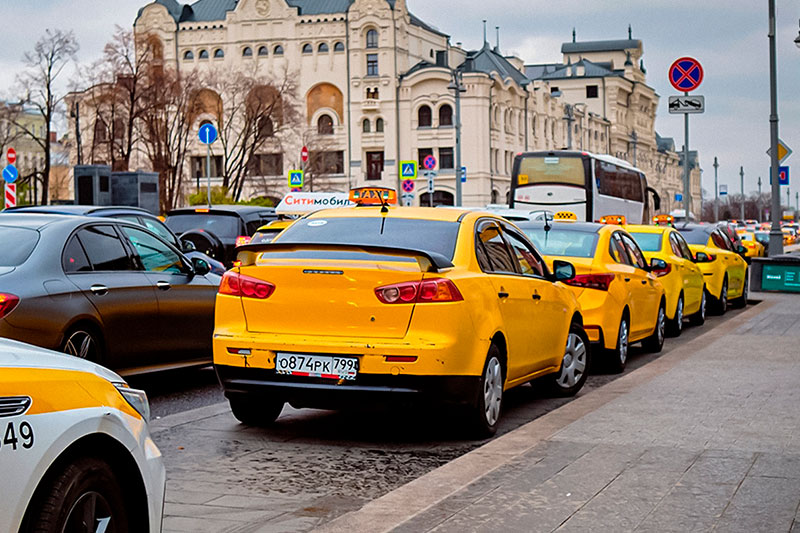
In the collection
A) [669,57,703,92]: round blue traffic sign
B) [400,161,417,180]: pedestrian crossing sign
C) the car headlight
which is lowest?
the car headlight

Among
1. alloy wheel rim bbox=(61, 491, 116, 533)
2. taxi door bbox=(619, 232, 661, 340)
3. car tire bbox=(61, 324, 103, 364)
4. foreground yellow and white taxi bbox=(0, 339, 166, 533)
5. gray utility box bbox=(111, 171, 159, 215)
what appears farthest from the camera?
gray utility box bbox=(111, 171, 159, 215)

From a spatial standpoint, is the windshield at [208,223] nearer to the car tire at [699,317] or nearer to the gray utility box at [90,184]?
the car tire at [699,317]

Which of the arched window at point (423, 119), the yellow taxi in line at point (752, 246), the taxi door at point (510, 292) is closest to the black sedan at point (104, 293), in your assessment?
the taxi door at point (510, 292)

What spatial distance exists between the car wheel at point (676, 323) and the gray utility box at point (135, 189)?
73.8 feet

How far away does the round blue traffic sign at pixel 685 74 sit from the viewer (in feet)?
78.3

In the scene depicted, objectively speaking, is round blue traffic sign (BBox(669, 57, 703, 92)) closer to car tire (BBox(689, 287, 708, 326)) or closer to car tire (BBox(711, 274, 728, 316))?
car tire (BBox(711, 274, 728, 316))

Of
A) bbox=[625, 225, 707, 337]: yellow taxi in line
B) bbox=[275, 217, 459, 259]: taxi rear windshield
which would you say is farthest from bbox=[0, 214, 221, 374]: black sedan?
bbox=[625, 225, 707, 337]: yellow taxi in line

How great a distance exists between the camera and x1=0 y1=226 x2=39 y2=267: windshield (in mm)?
9414

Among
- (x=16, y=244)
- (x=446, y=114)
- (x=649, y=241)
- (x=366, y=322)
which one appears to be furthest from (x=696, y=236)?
(x=446, y=114)

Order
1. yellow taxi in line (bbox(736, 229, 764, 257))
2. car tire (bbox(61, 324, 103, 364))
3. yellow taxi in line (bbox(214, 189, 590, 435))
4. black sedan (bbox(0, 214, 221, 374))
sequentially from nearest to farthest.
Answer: yellow taxi in line (bbox(214, 189, 590, 435))
black sedan (bbox(0, 214, 221, 374))
car tire (bbox(61, 324, 103, 364))
yellow taxi in line (bbox(736, 229, 764, 257))

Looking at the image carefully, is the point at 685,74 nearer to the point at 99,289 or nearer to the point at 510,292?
the point at 510,292

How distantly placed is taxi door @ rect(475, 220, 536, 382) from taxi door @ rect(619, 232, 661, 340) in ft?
14.1

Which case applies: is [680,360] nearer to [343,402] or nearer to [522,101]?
[343,402]

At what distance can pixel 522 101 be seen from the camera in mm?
109562
